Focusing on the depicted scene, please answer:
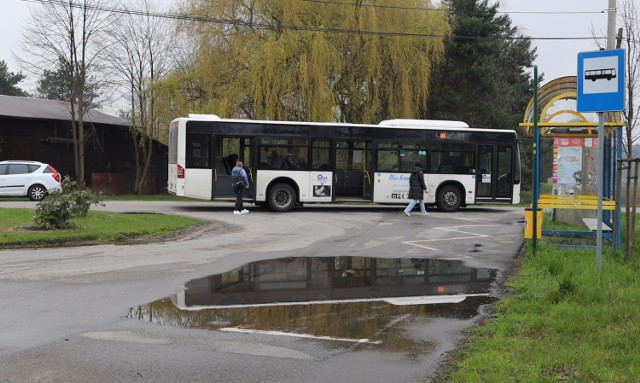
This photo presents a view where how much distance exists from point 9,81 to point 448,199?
60.6 m

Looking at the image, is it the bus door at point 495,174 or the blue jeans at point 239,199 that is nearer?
the blue jeans at point 239,199

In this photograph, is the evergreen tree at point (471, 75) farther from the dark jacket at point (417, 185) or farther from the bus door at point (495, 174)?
the dark jacket at point (417, 185)

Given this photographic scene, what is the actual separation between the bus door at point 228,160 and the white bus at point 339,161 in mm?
35

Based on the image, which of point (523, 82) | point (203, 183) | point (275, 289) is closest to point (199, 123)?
point (203, 183)

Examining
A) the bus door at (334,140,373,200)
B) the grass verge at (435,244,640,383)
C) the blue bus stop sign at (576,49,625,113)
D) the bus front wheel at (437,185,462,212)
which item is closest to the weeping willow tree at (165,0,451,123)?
the bus door at (334,140,373,200)

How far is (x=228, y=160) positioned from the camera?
22047 millimetres

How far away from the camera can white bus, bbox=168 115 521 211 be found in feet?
71.6

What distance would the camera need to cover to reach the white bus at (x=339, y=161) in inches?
859

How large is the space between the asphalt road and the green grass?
0.87 m

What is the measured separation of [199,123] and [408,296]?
1480 centimetres

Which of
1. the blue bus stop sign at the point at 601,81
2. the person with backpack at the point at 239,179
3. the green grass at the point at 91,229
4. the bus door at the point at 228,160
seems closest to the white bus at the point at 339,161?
the bus door at the point at 228,160

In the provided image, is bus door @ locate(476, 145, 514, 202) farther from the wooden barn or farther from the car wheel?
the wooden barn

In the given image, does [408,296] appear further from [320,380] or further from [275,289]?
[320,380]

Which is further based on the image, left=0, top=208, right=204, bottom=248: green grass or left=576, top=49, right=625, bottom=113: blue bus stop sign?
left=0, top=208, right=204, bottom=248: green grass
